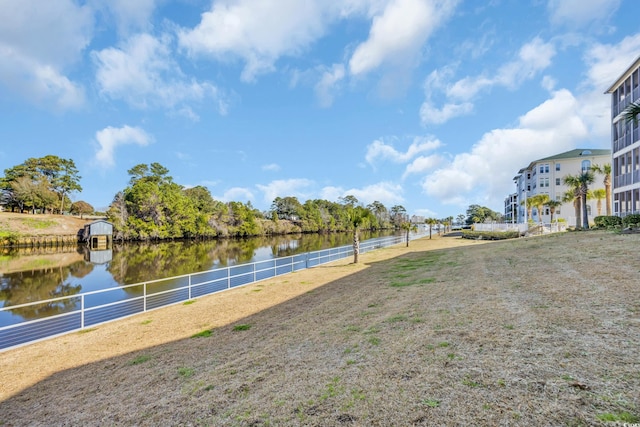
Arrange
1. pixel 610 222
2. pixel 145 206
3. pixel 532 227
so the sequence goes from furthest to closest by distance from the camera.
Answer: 1. pixel 145 206
2. pixel 532 227
3. pixel 610 222

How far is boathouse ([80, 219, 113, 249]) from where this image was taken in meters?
49.8

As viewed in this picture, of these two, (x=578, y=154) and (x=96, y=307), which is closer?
(x=96, y=307)

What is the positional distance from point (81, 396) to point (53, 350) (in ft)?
10.8

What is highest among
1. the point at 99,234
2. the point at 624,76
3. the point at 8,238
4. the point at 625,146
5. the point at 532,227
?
the point at 624,76

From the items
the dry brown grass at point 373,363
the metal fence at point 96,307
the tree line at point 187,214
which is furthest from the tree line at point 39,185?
the dry brown grass at point 373,363

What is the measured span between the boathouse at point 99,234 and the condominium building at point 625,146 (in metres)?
61.7

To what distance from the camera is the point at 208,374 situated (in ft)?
14.9

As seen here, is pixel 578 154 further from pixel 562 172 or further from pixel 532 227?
pixel 532 227

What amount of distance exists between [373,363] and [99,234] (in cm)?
5927

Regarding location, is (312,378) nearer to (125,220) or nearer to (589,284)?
(589,284)

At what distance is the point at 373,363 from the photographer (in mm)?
4004

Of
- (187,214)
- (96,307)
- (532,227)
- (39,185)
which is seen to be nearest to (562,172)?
(532,227)

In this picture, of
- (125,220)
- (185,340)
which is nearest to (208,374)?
(185,340)

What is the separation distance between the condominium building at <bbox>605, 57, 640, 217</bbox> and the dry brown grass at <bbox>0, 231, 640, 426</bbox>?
16507mm
